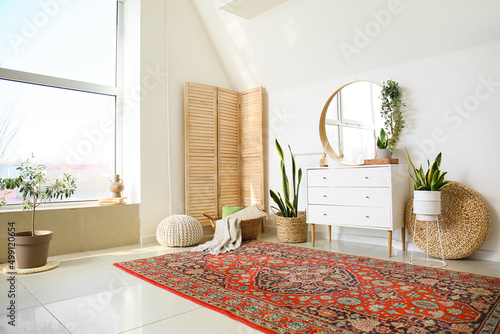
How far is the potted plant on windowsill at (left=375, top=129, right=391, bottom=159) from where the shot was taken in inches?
133

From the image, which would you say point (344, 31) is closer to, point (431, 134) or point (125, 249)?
point (431, 134)

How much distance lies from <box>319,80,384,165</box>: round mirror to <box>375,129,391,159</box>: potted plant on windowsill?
0.41 feet

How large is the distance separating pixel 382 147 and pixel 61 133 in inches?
136

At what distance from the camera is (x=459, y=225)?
3000 millimetres

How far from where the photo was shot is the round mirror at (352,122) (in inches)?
143

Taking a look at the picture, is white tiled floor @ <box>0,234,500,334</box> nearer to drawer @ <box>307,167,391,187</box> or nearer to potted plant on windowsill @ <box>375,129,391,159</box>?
drawer @ <box>307,167,391,187</box>

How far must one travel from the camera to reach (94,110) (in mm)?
4160

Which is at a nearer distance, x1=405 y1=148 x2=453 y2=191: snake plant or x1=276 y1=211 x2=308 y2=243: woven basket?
x1=405 y1=148 x2=453 y2=191: snake plant

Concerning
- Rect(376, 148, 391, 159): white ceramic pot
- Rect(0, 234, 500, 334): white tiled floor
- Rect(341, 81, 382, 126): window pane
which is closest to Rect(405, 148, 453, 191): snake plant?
Rect(376, 148, 391, 159): white ceramic pot

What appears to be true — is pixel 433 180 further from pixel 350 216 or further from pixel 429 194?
pixel 350 216

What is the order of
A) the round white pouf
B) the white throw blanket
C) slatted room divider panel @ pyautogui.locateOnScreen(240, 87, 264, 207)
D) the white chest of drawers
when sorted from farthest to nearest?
slatted room divider panel @ pyautogui.locateOnScreen(240, 87, 264, 207)
the round white pouf
the white throw blanket
the white chest of drawers

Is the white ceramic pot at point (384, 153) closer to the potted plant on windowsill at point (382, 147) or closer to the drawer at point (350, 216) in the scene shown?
the potted plant on windowsill at point (382, 147)

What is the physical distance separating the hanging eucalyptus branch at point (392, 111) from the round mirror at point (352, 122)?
0.22 ft

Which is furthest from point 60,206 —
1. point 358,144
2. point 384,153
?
point 384,153
